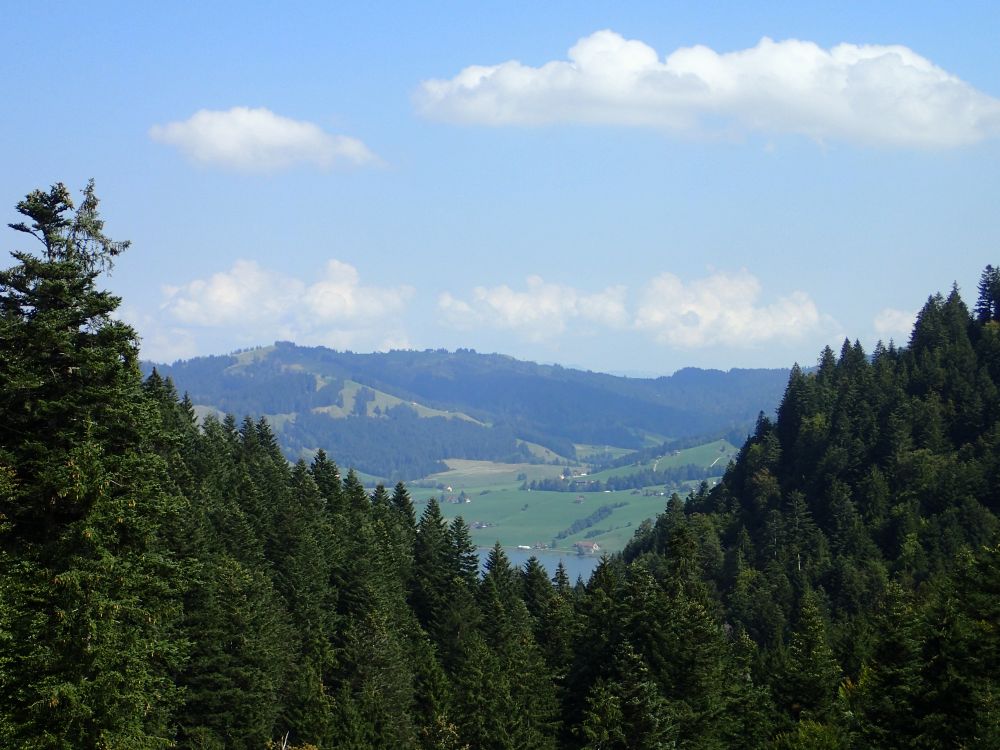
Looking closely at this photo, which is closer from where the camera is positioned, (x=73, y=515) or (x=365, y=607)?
(x=73, y=515)

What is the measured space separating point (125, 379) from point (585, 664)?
42.2 meters

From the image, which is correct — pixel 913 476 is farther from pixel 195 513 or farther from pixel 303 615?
pixel 195 513

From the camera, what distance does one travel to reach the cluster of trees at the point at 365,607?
2825 cm

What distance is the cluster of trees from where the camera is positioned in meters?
28.2

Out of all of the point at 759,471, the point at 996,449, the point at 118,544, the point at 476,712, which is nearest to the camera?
the point at 118,544

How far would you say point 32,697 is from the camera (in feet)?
90.0

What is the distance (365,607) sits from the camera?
242ft

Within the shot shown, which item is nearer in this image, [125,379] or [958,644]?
[125,379]

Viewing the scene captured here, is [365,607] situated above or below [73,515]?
below

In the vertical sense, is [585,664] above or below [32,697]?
below

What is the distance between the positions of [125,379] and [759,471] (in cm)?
15972

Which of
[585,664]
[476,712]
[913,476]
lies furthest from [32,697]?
[913,476]

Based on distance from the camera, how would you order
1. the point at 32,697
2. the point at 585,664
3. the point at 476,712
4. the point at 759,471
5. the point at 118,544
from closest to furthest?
the point at 32,697
the point at 118,544
the point at 476,712
the point at 585,664
the point at 759,471

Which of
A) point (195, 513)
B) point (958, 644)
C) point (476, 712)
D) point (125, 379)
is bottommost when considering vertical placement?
point (476, 712)
